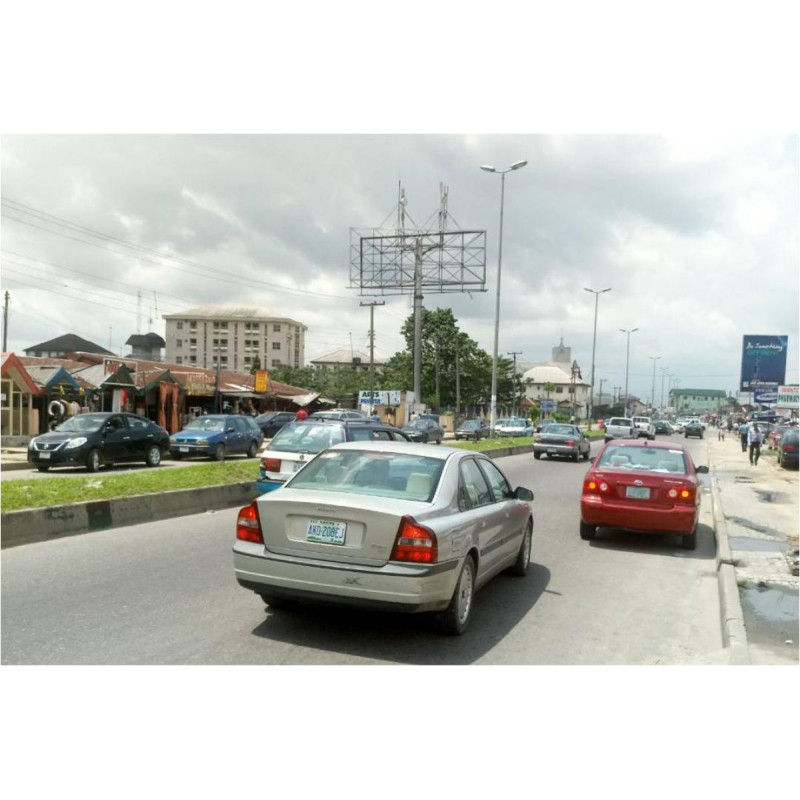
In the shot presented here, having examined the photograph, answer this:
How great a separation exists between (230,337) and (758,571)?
441 feet

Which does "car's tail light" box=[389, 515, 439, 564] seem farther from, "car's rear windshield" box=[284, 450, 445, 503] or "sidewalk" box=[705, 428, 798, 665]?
"sidewalk" box=[705, 428, 798, 665]

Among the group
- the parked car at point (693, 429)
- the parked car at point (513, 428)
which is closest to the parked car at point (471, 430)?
the parked car at point (513, 428)

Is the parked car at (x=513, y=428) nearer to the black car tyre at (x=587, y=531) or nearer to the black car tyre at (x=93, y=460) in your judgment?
the black car tyre at (x=93, y=460)

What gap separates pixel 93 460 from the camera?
19000 mm

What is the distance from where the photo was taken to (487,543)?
6.65 m

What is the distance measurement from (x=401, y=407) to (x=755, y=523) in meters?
46.5

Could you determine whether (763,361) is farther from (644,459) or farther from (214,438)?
(644,459)

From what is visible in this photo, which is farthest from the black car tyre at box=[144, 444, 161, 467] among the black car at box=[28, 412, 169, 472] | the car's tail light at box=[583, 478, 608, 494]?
the car's tail light at box=[583, 478, 608, 494]

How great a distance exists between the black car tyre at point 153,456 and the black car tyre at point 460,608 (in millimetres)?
16456

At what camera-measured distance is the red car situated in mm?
10297

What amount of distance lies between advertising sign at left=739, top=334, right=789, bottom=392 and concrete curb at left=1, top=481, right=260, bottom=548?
48.8m

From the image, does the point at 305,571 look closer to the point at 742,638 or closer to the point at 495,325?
the point at 742,638

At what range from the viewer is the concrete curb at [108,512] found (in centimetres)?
931

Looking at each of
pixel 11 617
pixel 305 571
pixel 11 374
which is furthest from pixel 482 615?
pixel 11 374
